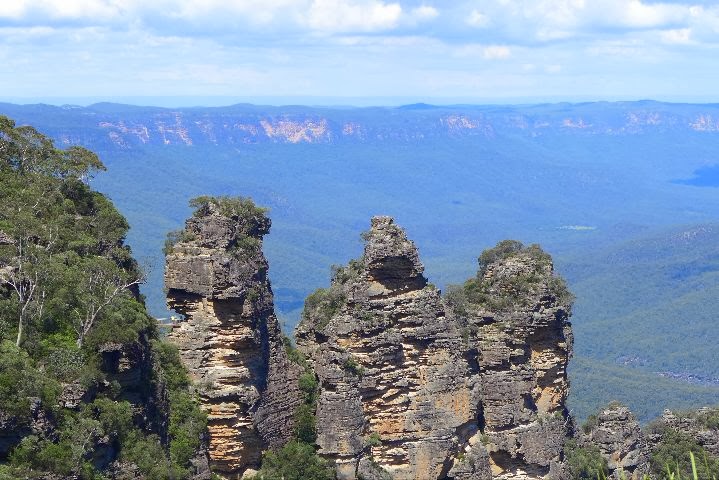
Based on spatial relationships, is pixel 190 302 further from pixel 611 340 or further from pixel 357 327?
pixel 611 340

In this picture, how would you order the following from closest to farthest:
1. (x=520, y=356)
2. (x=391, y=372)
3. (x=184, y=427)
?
(x=184, y=427) → (x=391, y=372) → (x=520, y=356)

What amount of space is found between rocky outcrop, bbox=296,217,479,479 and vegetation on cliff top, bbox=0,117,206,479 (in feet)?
15.0

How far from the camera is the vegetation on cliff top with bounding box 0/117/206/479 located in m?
24.9

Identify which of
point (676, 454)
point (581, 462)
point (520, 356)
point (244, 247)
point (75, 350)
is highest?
point (244, 247)

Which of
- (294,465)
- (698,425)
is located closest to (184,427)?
(294,465)

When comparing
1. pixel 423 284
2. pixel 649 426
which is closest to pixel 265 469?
pixel 423 284

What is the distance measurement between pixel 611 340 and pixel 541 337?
118 meters

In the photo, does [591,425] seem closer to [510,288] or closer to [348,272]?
[510,288]

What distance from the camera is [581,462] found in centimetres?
4188

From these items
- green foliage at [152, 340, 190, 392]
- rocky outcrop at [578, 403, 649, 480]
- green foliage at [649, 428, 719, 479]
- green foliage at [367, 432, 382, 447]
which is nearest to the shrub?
green foliage at [152, 340, 190, 392]

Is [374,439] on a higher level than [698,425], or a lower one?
higher

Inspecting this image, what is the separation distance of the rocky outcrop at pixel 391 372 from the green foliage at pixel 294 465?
1.58 feet

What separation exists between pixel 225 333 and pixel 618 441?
1790cm

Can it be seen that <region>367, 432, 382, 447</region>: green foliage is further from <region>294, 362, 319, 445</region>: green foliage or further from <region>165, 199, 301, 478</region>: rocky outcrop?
<region>165, 199, 301, 478</region>: rocky outcrop
